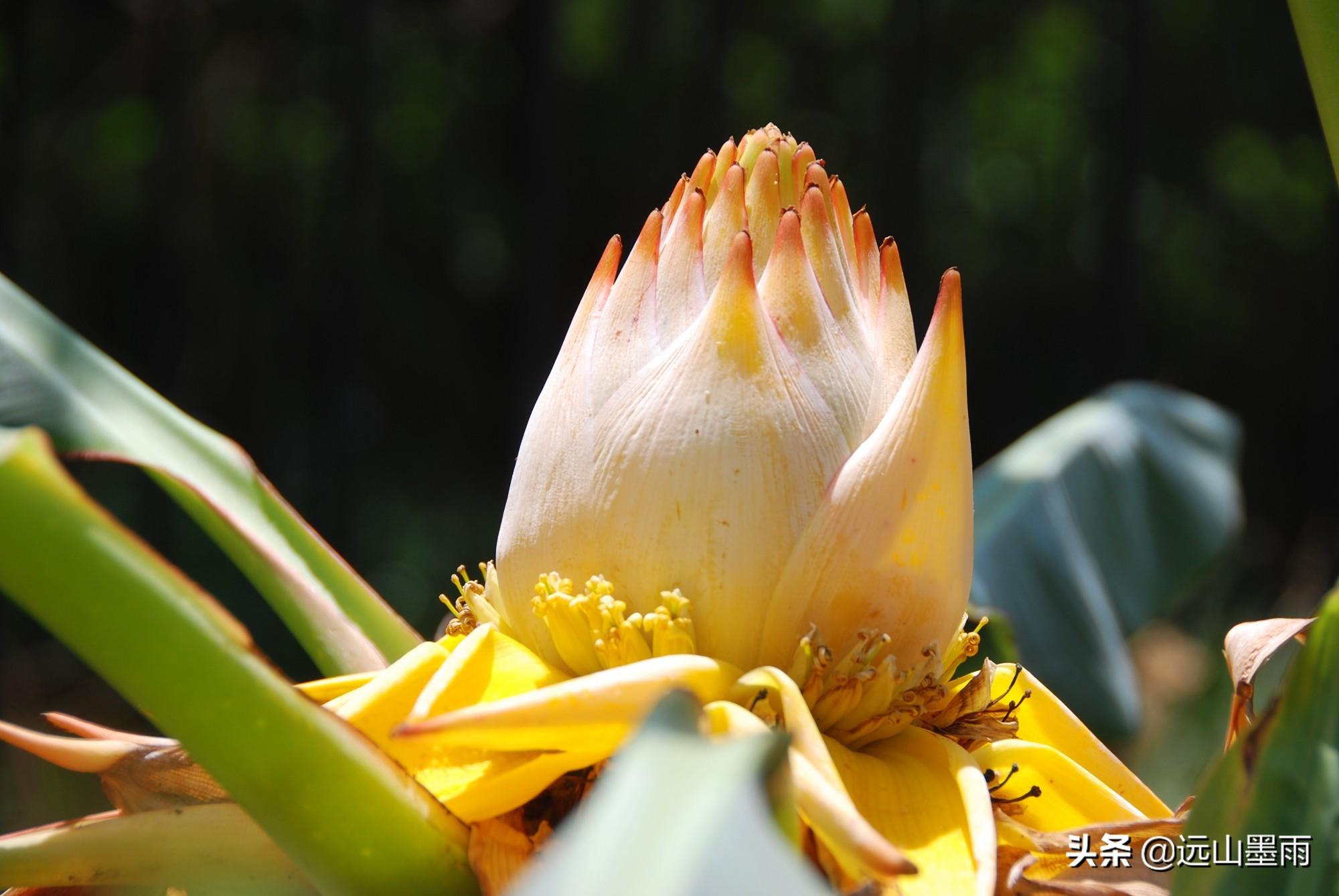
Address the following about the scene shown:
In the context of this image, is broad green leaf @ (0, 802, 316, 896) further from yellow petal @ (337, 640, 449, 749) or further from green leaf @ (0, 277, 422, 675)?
green leaf @ (0, 277, 422, 675)

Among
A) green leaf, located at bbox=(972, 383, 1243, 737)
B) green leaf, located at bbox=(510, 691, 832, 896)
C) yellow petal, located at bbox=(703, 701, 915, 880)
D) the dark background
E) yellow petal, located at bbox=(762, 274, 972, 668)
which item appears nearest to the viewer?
green leaf, located at bbox=(510, 691, 832, 896)

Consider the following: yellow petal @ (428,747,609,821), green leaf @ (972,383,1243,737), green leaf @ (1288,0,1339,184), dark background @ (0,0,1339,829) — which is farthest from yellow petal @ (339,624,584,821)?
dark background @ (0,0,1339,829)

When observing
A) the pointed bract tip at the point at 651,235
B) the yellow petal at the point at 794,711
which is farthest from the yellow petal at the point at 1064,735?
the pointed bract tip at the point at 651,235

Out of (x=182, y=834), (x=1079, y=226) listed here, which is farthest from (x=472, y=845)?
(x=1079, y=226)

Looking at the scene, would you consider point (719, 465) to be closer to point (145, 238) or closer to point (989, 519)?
point (989, 519)

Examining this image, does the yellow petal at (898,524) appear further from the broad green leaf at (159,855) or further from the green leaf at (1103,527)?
the green leaf at (1103,527)

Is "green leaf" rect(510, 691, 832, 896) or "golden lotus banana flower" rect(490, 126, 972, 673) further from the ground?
"golden lotus banana flower" rect(490, 126, 972, 673)

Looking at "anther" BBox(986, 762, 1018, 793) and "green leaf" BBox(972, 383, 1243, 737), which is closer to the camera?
"anther" BBox(986, 762, 1018, 793)
